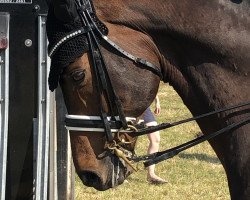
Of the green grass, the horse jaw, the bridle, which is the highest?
the bridle

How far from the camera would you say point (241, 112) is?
314 cm

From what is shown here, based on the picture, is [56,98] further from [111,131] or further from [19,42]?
[111,131]

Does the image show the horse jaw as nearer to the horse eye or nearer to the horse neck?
the horse eye

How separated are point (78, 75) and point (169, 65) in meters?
0.45

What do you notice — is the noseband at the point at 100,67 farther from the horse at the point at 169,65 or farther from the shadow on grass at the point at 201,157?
the shadow on grass at the point at 201,157

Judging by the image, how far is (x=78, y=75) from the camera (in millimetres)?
3090

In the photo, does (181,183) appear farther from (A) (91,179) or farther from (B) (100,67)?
(B) (100,67)

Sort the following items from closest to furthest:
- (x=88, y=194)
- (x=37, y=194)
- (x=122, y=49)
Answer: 1. (x=122, y=49)
2. (x=37, y=194)
3. (x=88, y=194)

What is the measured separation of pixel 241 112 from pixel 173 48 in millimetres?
447

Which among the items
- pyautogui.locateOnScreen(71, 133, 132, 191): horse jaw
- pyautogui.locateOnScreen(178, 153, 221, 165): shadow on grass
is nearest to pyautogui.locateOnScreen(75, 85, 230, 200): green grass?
pyautogui.locateOnScreen(178, 153, 221, 165): shadow on grass

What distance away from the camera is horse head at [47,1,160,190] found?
10.2ft

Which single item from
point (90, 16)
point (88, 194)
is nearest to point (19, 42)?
point (90, 16)

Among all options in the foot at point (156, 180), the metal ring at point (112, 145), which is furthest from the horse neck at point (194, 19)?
the foot at point (156, 180)

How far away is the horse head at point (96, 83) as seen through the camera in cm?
309
